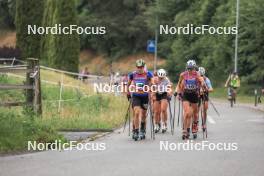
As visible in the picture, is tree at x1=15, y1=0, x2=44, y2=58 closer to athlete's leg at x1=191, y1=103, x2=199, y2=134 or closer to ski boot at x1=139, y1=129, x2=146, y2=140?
athlete's leg at x1=191, y1=103, x2=199, y2=134

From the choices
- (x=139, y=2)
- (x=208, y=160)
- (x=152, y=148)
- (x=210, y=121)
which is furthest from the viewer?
(x=139, y=2)

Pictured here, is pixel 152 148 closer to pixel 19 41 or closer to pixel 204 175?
pixel 204 175

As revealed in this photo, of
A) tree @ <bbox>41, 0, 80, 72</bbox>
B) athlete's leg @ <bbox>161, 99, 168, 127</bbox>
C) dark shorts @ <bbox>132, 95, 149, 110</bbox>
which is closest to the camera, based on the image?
dark shorts @ <bbox>132, 95, 149, 110</bbox>

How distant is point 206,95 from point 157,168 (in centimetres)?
838

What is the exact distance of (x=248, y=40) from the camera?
52.9 metres

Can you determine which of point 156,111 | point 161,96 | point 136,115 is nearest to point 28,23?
point 161,96

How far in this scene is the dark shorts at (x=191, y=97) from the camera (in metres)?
19.5

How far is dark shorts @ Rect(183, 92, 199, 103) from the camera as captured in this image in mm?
19453

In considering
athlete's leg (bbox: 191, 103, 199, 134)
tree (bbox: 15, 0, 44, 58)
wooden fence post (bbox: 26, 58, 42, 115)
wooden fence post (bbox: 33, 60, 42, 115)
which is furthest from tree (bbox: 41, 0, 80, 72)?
athlete's leg (bbox: 191, 103, 199, 134)

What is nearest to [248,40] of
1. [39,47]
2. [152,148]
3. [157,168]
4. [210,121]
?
[39,47]

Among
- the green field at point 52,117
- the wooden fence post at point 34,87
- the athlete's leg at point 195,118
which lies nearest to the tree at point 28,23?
the green field at point 52,117

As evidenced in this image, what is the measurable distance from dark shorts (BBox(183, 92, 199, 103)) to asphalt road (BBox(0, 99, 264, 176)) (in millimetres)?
1172

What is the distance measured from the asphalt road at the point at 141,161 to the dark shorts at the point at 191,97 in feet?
3.84

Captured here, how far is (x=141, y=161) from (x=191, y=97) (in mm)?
5605
